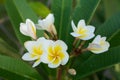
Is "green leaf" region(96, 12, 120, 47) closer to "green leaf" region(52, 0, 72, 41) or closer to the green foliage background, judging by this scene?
the green foliage background

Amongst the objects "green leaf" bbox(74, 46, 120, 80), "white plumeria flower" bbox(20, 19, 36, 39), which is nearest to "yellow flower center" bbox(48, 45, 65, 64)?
"white plumeria flower" bbox(20, 19, 36, 39)

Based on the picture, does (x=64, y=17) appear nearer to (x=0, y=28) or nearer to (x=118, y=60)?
(x=118, y=60)

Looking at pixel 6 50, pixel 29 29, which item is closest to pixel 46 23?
pixel 29 29

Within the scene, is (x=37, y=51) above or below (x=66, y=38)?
above

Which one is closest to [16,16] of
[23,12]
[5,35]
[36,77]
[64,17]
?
[23,12]

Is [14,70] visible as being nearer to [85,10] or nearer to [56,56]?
[56,56]

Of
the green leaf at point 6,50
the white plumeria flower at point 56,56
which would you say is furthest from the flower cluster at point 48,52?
the green leaf at point 6,50

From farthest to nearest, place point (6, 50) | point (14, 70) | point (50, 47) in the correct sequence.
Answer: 1. point (6, 50)
2. point (14, 70)
3. point (50, 47)
